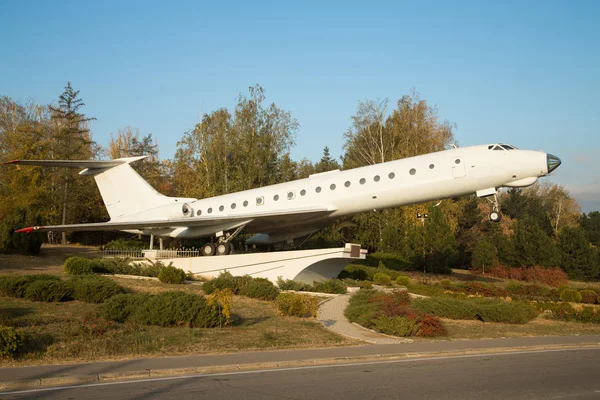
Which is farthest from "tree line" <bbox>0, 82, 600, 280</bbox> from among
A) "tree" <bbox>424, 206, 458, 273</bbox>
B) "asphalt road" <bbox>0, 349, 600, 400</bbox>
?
"asphalt road" <bbox>0, 349, 600, 400</bbox>

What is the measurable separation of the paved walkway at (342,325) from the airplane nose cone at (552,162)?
993 cm

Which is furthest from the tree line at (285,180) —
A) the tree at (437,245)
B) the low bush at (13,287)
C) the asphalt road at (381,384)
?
the asphalt road at (381,384)

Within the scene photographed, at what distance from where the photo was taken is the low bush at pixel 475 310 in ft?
61.4

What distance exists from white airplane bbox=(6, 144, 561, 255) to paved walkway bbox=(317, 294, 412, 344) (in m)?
5.67

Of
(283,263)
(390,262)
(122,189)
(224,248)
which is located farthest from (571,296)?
(122,189)

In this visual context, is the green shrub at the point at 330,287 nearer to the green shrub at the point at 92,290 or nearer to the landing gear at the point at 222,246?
the landing gear at the point at 222,246

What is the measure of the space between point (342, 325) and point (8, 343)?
9.26 m

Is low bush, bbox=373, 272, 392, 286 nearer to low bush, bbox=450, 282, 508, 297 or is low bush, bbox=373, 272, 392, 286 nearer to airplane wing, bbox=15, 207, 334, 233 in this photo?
low bush, bbox=450, 282, 508, 297

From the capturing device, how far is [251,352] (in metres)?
11.9

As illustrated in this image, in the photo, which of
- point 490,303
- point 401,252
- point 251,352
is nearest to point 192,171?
point 401,252

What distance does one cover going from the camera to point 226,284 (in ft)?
69.7

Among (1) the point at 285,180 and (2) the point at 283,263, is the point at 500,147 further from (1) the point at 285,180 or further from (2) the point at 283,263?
(1) the point at 285,180

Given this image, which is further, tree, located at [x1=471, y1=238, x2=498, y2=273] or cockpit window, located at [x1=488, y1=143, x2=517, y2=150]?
tree, located at [x1=471, y1=238, x2=498, y2=273]

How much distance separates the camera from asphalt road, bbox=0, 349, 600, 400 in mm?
8016
